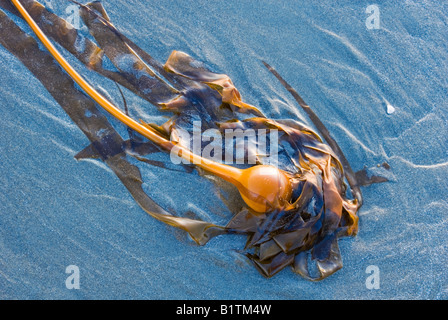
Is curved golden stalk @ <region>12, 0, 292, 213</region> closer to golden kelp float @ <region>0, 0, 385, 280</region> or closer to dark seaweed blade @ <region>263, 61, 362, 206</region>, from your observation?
golden kelp float @ <region>0, 0, 385, 280</region>

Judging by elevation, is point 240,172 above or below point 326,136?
above

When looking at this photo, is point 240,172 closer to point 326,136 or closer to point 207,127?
point 207,127

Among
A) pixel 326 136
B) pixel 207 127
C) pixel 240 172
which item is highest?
pixel 207 127

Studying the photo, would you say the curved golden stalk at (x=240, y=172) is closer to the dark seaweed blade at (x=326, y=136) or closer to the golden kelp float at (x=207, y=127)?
the golden kelp float at (x=207, y=127)

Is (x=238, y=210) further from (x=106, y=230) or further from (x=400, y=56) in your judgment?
(x=400, y=56)

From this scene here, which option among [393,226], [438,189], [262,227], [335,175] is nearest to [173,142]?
[262,227]

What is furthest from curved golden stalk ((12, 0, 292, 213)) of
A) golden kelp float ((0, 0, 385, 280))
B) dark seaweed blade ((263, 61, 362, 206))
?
dark seaweed blade ((263, 61, 362, 206))

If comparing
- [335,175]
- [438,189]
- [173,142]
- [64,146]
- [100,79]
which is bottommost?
[438,189]

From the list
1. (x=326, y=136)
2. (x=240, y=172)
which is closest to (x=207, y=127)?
(x=240, y=172)
